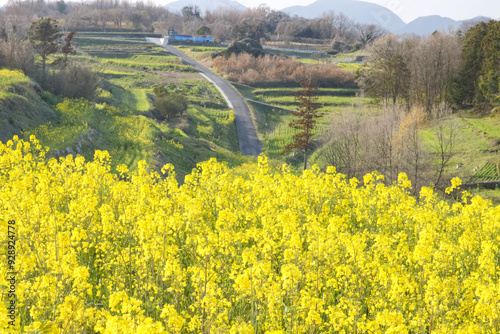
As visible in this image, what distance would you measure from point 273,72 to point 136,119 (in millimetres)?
42709

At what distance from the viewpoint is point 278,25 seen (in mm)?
139000

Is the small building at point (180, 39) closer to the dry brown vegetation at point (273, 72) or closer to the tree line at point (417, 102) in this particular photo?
the dry brown vegetation at point (273, 72)

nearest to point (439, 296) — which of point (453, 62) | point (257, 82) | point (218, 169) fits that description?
point (218, 169)

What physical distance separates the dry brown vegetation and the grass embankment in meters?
6.68

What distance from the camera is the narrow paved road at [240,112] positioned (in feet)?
155

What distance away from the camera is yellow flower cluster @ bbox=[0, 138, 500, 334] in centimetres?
577

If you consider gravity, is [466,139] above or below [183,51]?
below

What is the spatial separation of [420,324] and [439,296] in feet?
1.64

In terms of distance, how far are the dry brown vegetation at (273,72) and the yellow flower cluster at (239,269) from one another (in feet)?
204

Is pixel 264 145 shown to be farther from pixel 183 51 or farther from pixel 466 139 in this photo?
pixel 183 51

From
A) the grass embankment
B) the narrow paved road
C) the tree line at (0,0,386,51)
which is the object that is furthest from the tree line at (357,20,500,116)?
the tree line at (0,0,386,51)

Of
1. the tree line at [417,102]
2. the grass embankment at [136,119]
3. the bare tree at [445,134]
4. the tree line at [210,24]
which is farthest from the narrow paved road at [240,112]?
the tree line at [210,24]

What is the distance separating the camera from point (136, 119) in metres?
34.6

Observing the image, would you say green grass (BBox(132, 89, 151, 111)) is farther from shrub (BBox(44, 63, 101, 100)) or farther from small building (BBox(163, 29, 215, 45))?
small building (BBox(163, 29, 215, 45))
